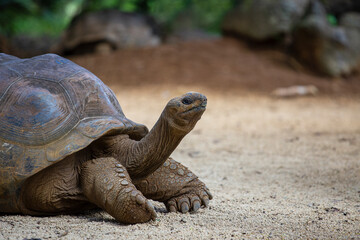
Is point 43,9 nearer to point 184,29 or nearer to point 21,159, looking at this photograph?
point 184,29

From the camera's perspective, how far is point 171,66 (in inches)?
353

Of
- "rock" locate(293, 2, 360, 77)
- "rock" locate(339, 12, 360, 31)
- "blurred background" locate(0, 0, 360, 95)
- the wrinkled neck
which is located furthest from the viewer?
"rock" locate(339, 12, 360, 31)

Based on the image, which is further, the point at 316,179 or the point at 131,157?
the point at 316,179

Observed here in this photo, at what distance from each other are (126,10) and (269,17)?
4756 mm

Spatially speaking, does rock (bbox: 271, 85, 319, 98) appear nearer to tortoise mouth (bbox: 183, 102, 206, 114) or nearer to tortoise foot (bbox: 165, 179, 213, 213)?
tortoise foot (bbox: 165, 179, 213, 213)

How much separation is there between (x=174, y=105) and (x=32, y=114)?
80 centimetres

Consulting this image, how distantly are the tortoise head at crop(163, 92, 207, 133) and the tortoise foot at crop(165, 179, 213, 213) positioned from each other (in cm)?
56

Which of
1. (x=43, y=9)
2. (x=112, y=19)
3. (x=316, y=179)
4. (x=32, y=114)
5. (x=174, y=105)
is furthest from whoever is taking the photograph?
(x=43, y=9)

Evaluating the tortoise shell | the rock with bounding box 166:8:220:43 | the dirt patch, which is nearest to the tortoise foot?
the tortoise shell

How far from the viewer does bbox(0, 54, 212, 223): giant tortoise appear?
7.16 ft

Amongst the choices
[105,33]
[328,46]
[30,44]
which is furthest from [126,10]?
[328,46]

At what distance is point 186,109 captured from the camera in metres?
2.15

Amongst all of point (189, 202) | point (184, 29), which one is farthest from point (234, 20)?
point (189, 202)

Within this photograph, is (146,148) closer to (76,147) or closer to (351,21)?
(76,147)
